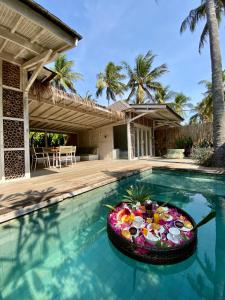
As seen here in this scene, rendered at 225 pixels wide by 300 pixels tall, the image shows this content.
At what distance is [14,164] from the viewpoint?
17.5ft

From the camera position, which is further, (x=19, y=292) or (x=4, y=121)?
(x=4, y=121)

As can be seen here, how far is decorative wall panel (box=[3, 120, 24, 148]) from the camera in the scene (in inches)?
202

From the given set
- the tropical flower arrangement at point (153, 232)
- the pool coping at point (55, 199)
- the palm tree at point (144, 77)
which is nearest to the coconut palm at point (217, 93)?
the pool coping at point (55, 199)

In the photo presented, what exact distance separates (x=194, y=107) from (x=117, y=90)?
12.0m

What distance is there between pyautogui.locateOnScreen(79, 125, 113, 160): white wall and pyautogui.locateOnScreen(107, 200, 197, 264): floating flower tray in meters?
9.53

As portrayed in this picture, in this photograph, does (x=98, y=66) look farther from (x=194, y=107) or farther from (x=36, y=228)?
(x=36, y=228)

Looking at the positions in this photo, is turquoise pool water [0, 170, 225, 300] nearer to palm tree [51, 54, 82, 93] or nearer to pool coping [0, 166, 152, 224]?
pool coping [0, 166, 152, 224]

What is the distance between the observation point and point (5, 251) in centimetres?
239

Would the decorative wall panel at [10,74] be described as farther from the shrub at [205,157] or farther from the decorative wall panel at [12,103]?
the shrub at [205,157]

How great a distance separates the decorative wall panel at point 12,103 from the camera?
16.9 feet

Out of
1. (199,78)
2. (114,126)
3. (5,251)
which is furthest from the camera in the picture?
(199,78)

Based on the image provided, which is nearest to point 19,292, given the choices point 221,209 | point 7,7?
point 221,209

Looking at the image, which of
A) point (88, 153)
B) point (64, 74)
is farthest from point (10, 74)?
point (64, 74)

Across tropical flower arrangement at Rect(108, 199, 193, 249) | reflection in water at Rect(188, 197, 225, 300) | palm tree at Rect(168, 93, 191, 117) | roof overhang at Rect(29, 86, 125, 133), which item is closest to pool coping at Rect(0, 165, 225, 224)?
tropical flower arrangement at Rect(108, 199, 193, 249)
